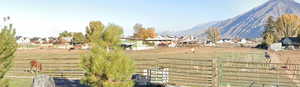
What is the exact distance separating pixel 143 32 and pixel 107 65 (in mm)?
100704

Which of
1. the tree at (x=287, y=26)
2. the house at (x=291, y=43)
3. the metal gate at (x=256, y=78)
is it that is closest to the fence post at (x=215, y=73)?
the metal gate at (x=256, y=78)

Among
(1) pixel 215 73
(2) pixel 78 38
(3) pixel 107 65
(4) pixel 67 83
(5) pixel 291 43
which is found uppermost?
(2) pixel 78 38

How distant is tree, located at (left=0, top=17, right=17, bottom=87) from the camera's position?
11.1 m

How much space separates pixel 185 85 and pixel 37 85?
735 cm

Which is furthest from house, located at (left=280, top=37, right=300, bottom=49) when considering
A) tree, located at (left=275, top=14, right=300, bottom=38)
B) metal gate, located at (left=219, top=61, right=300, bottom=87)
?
metal gate, located at (left=219, top=61, right=300, bottom=87)

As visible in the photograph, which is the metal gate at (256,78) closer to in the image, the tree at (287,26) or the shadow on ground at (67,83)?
the shadow on ground at (67,83)

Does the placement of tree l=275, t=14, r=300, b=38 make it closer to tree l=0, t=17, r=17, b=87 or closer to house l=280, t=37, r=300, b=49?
house l=280, t=37, r=300, b=49

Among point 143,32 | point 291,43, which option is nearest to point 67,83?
point 291,43

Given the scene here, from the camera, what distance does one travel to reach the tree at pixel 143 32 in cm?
10994

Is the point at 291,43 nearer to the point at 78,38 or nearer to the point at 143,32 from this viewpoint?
the point at 143,32

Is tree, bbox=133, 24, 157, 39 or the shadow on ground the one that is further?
tree, bbox=133, 24, 157, 39

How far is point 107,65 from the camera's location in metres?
11.0

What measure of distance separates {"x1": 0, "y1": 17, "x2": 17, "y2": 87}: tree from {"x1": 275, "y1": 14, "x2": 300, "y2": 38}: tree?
88010mm

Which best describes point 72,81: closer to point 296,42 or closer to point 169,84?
point 169,84
